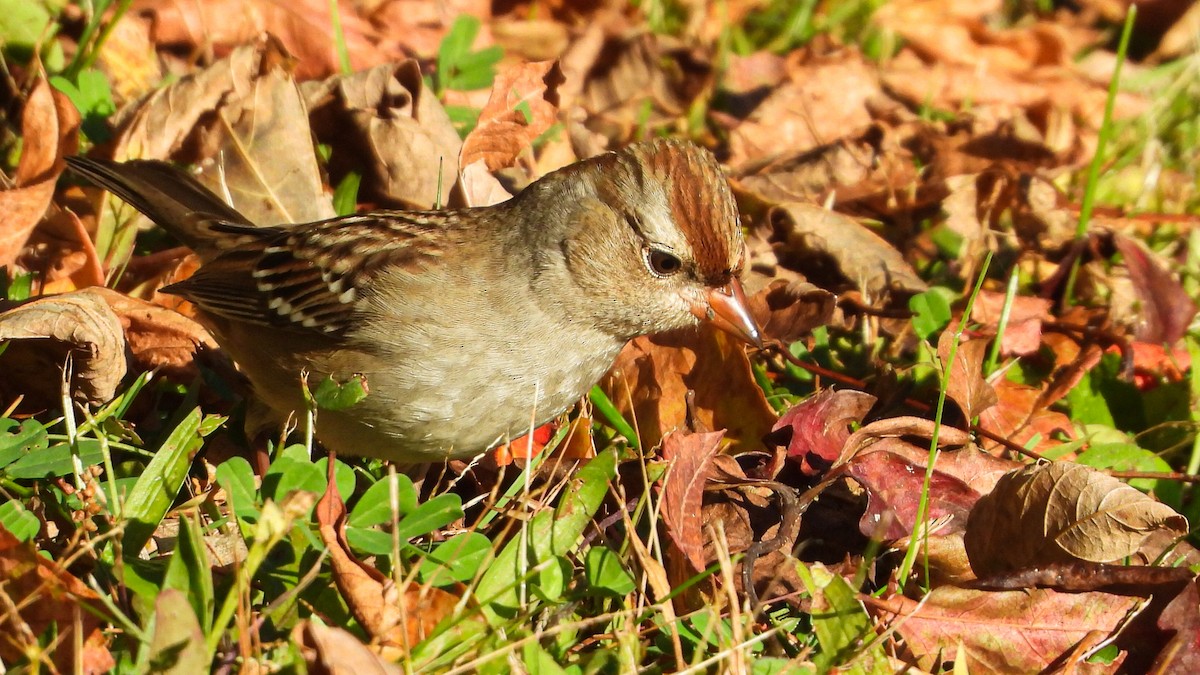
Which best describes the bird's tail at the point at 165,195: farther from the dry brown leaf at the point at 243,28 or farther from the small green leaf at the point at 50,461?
the dry brown leaf at the point at 243,28

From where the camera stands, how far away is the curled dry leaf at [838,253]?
4.31 m

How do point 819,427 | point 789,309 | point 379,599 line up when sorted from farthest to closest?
1. point 789,309
2. point 819,427
3. point 379,599

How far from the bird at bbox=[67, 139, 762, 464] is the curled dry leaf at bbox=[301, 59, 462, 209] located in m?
0.77

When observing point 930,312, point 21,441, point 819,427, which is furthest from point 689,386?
point 21,441

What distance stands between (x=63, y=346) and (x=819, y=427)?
207 cm

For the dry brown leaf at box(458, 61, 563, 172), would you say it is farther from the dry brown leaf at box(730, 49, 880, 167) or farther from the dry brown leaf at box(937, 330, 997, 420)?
the dry brown leaf at box(937, 330, 997, 420)

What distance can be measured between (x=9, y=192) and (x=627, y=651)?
251cm

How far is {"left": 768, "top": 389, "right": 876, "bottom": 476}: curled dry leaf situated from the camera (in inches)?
132

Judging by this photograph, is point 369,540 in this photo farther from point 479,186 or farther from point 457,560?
point 479,186

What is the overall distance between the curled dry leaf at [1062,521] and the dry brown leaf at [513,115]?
222cm

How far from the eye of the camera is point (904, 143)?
5.40 meters

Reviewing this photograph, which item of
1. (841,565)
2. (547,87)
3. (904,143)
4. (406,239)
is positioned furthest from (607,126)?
(841,565)

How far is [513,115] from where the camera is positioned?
4.41 metres

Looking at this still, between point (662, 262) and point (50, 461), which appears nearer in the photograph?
point (50, 461)
